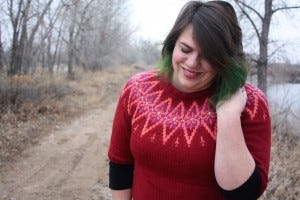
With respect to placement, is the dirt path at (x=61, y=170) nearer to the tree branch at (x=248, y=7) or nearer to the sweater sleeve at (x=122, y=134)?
the sweater sleeve at (x=122, y=134)

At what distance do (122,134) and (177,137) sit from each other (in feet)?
1.11

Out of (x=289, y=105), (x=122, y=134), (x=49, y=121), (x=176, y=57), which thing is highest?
(x=176, y=57)

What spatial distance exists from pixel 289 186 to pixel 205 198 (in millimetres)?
3743

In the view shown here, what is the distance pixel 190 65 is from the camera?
1.65 meters

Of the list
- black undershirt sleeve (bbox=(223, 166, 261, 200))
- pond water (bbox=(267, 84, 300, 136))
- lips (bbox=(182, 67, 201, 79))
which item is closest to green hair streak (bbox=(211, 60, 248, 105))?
lips (bbox=(182, 67, 201, 79))

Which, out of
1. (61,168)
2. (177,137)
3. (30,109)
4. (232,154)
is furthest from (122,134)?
(30,109)

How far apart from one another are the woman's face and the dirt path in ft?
13.8

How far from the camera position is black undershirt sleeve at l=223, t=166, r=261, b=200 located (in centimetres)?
→ 159

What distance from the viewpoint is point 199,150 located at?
166 centimetres

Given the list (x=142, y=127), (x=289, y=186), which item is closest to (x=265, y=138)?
(x=142, y=127)

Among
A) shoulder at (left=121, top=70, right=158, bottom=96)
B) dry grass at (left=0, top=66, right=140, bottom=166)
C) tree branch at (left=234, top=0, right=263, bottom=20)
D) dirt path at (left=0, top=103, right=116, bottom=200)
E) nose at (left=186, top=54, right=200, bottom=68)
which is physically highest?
tree branch at (left=234, top=0, right=263, bottom=20)

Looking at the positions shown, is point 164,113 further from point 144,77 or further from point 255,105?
point 255,105

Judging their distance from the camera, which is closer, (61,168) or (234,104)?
(234,104)

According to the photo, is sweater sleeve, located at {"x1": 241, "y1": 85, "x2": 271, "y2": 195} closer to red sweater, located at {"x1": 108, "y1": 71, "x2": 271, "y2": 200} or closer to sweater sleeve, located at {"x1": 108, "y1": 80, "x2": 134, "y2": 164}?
red sweater, located at {"x1": 108, "y1": 71, "x2": 271, "y2": 200}
